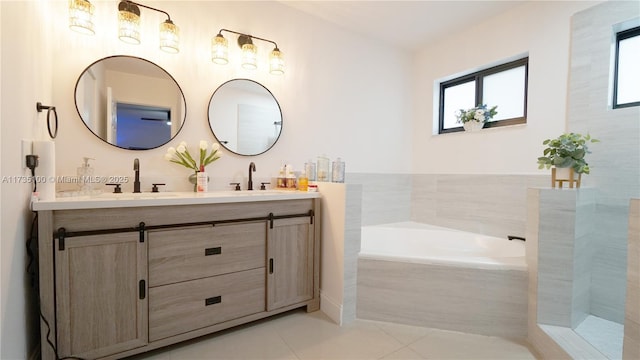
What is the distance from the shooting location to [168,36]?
1.84 meters

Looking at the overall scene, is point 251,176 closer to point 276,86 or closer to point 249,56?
point 276,86

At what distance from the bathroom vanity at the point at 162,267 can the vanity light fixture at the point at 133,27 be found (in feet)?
3.34

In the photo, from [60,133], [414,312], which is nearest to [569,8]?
[414,312]

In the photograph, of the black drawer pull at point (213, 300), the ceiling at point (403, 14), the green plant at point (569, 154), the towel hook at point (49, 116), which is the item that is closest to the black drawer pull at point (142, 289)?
the black drawer pull at point (213, 300)

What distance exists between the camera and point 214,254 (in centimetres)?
162

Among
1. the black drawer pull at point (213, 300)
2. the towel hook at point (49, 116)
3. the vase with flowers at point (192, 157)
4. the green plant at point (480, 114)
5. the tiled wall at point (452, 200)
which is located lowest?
the black drawer pull at point (213, 300)

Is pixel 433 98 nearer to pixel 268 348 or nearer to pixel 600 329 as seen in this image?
pixel 600 329

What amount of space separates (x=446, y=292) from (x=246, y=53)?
87.3 inches

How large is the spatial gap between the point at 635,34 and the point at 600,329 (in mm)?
1945

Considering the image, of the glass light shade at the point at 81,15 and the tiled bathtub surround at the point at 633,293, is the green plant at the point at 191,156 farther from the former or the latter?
the tiled bathtub surround at the point at 633,293

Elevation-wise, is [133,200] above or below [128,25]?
below

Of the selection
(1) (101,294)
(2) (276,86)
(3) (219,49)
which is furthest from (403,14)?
(1) (101,294)

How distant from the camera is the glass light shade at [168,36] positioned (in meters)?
1.83

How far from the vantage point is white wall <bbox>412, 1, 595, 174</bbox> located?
217 centimetres
